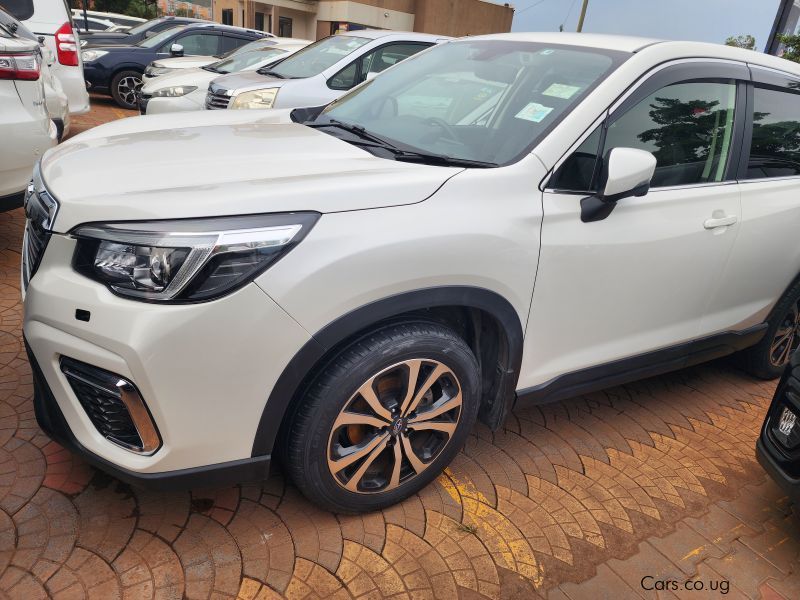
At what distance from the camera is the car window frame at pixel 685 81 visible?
2.28 m

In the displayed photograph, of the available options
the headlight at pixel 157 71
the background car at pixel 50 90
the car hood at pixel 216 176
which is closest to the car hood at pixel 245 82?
the background car at pixel 50 90

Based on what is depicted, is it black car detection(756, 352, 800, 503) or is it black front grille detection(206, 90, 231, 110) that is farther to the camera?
black front grille detection(206, 90, 231, 110)

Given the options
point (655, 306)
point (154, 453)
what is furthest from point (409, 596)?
point (655, 306)

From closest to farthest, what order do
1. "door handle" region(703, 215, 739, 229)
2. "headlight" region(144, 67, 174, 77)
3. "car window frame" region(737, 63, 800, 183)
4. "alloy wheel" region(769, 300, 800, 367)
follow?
"door handle" region(703, 215, 739, 229) < "car window frame" region(737, 63, 800, 183) < "alloy wheel" region(769, 300, 800, 367) < "headlight" region(144, 67, 174, 77)

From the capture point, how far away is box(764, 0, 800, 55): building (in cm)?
1000

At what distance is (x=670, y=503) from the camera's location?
2.62 meters

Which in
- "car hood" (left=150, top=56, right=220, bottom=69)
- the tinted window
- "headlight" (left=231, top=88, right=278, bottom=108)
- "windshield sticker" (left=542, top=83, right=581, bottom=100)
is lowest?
"car hood" (left=150, top=56, right=220, bottom=69)

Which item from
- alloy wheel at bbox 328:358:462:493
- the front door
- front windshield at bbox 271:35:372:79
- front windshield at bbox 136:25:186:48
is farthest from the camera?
front windshield at bbox 136:25:186:48

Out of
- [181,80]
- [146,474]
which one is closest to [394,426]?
[146,474]

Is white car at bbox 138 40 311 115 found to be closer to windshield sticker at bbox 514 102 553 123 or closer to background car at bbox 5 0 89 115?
background car at bbox 5 0 89 115

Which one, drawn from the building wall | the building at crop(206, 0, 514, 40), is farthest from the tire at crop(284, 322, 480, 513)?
the building wall

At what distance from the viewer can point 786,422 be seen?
8.07 feet

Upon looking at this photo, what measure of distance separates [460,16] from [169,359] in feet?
125

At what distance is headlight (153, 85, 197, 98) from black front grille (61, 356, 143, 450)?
21.4 feet
